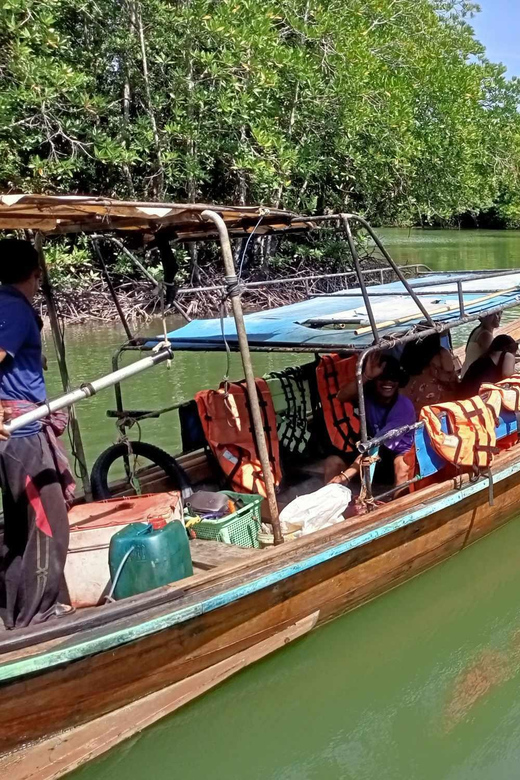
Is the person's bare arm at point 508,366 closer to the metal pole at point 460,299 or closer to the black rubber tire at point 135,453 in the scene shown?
the metal pole at point 460,299

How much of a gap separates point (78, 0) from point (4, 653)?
451 inches

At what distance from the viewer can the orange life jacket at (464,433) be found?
13.8ft

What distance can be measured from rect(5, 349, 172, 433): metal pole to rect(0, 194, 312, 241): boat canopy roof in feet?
2.07

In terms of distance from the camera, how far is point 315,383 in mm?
5523

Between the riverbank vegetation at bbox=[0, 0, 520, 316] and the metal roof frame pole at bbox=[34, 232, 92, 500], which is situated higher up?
the riverbank vegetation at bbox=[0, 0, 520, 316]

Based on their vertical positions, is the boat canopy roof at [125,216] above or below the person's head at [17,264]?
above

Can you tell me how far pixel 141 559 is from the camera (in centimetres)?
322

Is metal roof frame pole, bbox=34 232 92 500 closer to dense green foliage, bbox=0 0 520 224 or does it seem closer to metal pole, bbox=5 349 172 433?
metal pole, bbox=5 349 172 433

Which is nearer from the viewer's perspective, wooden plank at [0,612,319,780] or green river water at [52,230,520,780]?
wooden plank at [0,612,319,780]

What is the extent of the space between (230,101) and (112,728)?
10687 mm

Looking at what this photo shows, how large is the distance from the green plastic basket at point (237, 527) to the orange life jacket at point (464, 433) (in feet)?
3.55

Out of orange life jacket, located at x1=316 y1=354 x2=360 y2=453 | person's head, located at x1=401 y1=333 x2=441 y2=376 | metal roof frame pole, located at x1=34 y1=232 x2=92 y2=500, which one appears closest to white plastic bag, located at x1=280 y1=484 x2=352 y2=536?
orange life jacket, located at x1=316 y1=354 x2=360 y2=453

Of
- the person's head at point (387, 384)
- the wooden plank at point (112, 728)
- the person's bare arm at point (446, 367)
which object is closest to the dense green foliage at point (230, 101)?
the person's bare arm at point (446, 367)

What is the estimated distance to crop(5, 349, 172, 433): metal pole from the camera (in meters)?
2.71
